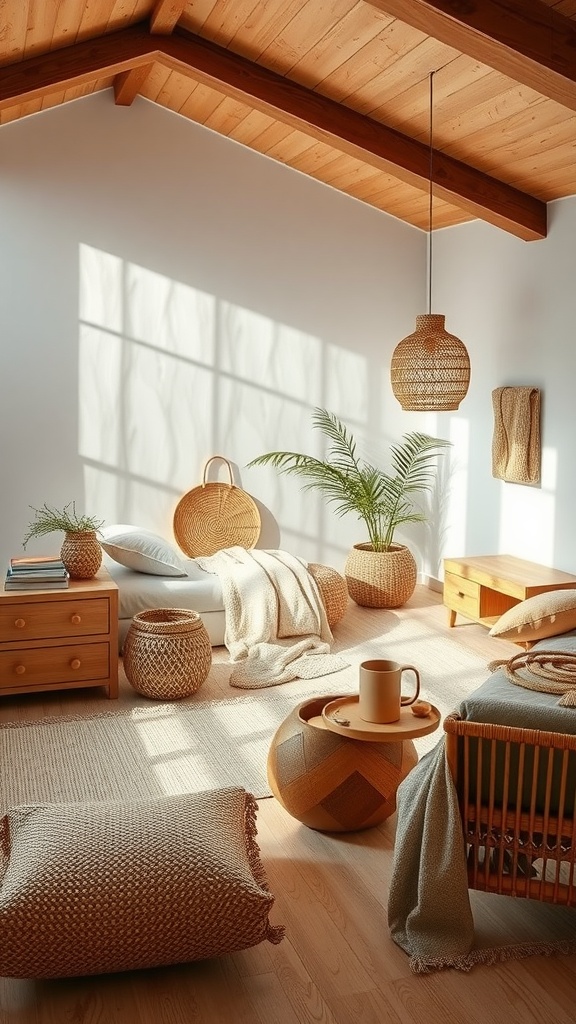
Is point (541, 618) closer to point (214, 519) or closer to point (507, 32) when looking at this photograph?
point (214, 519)

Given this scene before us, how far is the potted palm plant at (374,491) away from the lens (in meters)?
5.83

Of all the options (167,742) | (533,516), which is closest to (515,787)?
(167,742)

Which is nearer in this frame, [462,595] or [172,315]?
[462,595]

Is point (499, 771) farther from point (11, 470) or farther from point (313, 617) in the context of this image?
point (11, 470)

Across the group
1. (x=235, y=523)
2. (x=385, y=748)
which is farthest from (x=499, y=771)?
(x=235, y=523)

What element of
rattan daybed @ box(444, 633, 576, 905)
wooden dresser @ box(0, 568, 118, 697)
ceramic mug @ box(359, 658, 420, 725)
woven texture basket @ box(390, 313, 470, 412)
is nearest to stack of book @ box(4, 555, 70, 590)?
wooden dresser @ box(0, 568, 118, 697)

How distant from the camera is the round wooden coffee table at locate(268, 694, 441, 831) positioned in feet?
9.42

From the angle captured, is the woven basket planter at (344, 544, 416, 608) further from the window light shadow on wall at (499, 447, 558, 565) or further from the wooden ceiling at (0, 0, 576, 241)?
the wooden ceiling at (0, 0, 576, 241)

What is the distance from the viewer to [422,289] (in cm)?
639

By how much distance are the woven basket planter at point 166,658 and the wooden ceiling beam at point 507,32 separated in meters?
2.46

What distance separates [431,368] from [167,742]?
2.31m

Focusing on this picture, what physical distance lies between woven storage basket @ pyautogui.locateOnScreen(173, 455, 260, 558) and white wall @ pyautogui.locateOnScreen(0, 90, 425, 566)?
9 cm

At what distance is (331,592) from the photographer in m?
5.30

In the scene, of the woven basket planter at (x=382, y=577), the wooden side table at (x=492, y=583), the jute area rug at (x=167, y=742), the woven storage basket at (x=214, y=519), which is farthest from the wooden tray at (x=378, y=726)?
the woven storage basket at (x=214, y=519)
